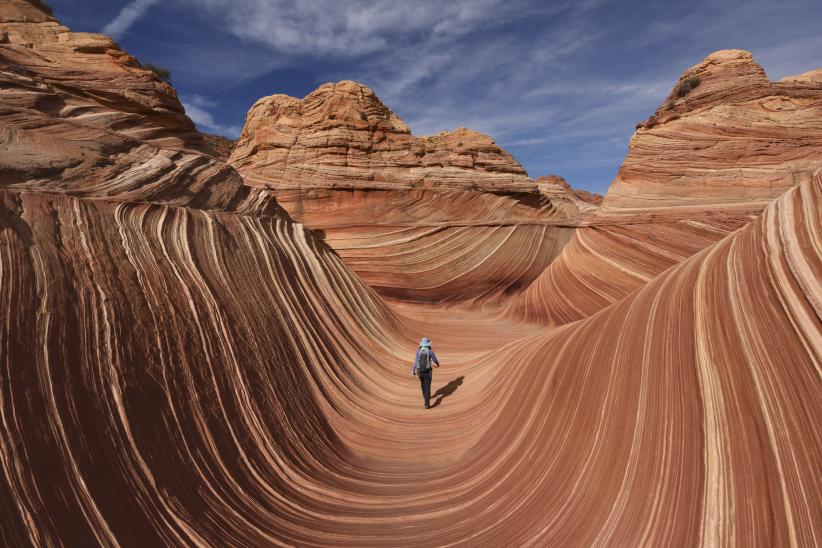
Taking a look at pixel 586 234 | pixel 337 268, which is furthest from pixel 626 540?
pixel 586 234

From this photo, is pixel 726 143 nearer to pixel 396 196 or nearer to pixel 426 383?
pixel 396 196

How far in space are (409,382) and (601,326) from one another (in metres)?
2.87

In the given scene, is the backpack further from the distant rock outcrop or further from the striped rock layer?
Result: the distant rock outcrop

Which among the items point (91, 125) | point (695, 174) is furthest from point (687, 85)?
point (91, 125)

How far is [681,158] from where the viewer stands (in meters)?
9.16

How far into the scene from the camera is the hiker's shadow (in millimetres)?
5305

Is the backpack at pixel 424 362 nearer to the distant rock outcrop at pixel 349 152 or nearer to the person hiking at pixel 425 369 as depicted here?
the person hiking at pixel 425 369

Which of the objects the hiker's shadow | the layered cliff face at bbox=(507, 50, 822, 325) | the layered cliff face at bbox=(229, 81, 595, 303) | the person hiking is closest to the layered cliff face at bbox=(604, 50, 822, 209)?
the layered cliff face at bbox=(507, 50, 822, 325)

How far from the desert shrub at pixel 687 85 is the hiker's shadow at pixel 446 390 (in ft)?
30.8

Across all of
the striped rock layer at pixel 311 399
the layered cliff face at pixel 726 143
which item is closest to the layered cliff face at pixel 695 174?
the layered cliff face at pixel 726 143

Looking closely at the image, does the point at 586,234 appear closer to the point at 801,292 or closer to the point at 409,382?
the point at 409,382

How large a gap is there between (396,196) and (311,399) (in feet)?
30.2

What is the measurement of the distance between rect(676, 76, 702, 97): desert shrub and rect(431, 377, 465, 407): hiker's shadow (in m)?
9.40

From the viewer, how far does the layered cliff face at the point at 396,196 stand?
12.6 metres
